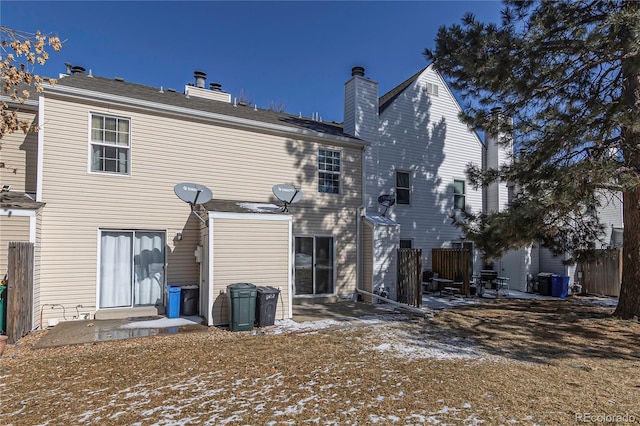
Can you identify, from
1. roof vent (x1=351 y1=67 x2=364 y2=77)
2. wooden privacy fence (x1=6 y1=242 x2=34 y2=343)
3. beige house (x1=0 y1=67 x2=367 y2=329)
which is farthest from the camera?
roof vent (x1=351 y1=67 x2=364 y2=77)

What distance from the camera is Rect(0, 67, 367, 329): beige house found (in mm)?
8391

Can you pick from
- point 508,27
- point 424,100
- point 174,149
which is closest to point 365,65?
point 424,100

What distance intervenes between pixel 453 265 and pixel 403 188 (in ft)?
11.9

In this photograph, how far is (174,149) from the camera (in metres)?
9.86

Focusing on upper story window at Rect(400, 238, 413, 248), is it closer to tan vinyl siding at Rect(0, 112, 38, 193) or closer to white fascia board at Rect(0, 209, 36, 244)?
white fascia board at Rect(0, 209, 36, 244)

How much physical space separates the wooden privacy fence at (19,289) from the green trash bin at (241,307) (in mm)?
3972

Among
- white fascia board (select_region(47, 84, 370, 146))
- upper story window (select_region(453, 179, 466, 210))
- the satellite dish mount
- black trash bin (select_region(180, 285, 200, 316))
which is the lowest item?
black trash bin (select_region(180, 285, 200, 316))

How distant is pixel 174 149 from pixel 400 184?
842 centimetres

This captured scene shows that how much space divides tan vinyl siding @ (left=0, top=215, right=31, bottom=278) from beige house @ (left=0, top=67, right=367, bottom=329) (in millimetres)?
40

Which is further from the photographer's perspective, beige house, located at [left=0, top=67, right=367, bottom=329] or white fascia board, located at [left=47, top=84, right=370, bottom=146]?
white fascia board, located at [left=47, top=84, right=370, bottom=146]

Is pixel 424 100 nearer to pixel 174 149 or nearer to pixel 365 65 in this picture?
pixel 365 65

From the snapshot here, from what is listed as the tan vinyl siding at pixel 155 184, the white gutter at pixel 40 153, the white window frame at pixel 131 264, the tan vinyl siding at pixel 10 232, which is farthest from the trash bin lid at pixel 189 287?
the white gutter at pixel 40 153

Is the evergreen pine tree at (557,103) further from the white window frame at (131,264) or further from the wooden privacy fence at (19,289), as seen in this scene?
the wooden privacy fence at (19,289)

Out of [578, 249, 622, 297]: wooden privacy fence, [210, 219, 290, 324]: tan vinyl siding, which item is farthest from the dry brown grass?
[578, 249, 622, 297]: wooden privacy fence
